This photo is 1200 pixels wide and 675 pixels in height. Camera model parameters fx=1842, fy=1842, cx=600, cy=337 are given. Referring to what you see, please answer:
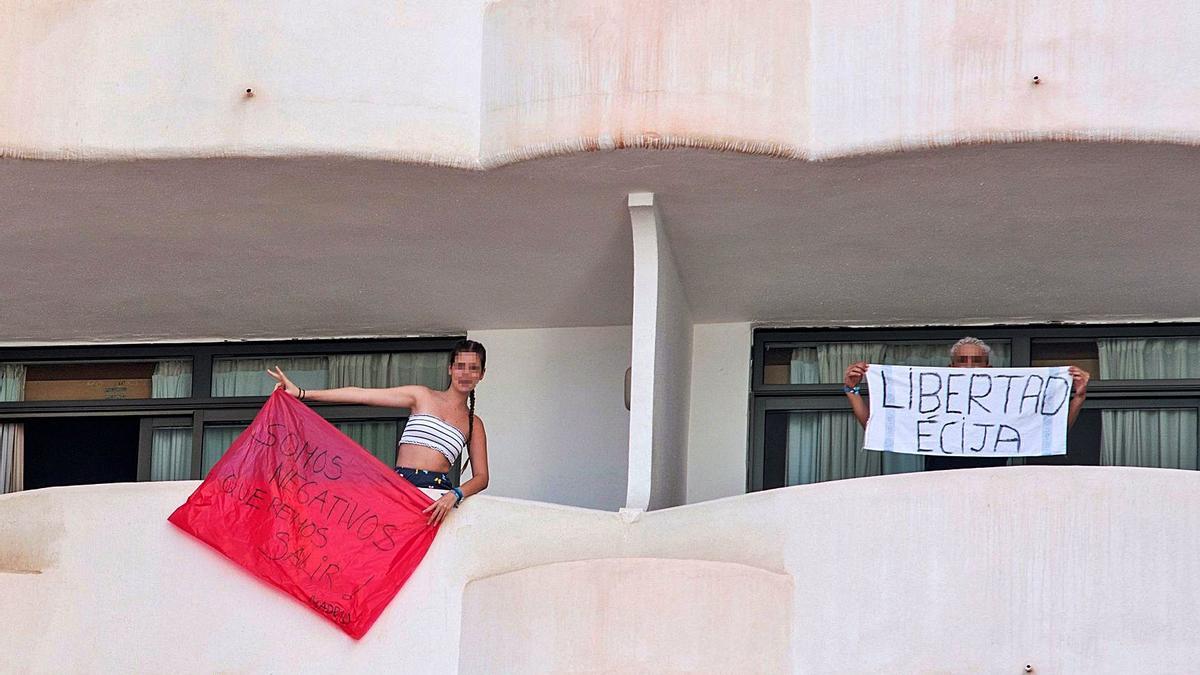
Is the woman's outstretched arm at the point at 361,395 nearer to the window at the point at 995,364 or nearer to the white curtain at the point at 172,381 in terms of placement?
the window at the point at 995,364

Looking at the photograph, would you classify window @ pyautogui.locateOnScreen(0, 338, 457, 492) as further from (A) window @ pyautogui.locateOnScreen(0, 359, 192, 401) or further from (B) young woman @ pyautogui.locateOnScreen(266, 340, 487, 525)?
(B) young woman @ pyautogui.locateOnScreen(266, 340, 487, 525)

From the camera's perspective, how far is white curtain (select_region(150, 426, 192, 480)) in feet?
41.6

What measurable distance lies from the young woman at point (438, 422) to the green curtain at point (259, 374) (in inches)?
94.3

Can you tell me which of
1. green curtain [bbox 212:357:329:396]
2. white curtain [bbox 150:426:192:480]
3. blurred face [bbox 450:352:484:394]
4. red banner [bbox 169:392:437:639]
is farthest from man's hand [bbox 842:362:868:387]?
white curtain [bbox 150:426:192:480]

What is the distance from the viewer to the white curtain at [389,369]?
12500 millimetres

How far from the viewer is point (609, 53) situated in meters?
9.26

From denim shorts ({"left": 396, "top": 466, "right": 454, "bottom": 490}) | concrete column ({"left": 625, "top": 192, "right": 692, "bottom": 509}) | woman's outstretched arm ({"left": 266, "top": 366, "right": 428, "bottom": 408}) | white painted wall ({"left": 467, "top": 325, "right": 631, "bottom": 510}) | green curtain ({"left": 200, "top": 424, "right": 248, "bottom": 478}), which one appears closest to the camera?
woman's outstretched arm ({"left": 266, "top": 366, "right": 428, "bottom": 408})

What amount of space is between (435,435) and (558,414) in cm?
214

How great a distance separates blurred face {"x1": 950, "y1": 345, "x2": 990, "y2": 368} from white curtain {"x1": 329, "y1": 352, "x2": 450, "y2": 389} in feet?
12.2

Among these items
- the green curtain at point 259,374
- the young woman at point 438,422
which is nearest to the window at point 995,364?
the young woman at point 438,422

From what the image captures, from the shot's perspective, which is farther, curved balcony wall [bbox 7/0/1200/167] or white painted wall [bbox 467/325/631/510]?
white painted wall [bbox 467/325/631/510]

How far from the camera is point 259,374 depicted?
12.7 metres

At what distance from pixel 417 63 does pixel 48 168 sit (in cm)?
204

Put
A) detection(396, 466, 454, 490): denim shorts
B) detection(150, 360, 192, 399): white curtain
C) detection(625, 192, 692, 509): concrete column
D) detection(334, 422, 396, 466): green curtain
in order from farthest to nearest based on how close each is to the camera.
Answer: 1. detection(150, 360, 192, 399): white curtain
2. detection(334, 422, 396, 466): green curtain
3. detection(396, 466, 454, 490): denim shorts
4. detection(625, 192, 692, 509): concrete column
